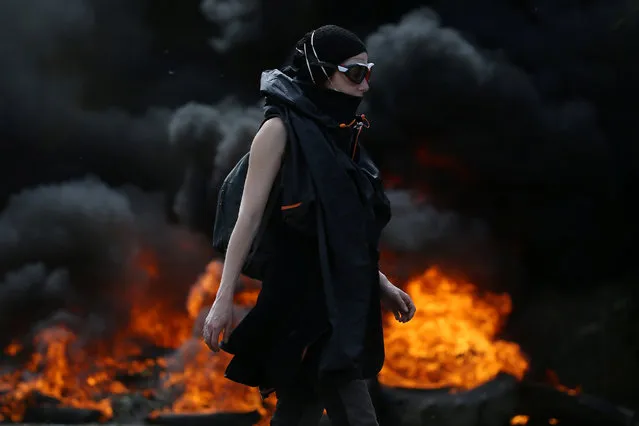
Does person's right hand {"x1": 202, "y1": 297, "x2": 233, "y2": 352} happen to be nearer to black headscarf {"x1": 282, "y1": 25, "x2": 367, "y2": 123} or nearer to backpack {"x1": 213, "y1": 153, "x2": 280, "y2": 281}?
backpack {"x1": 213, "y1": 153, "x2": 280, "y2": 281}

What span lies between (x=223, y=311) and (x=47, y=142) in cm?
585

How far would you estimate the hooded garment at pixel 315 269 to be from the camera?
8.57 ft

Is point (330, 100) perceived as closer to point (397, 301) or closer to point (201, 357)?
point (397, 301)

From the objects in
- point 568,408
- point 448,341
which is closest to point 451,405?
point 448,341

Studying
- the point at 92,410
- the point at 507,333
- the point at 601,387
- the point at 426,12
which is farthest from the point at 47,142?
the point at 601,387

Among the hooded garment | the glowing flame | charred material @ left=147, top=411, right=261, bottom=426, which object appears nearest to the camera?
the hooded garment

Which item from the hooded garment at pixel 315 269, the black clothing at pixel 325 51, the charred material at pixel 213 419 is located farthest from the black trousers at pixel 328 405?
the charred material at pixel 213 419

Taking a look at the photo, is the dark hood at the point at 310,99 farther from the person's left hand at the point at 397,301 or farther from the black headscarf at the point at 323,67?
the person's left hand at the point at 397,301

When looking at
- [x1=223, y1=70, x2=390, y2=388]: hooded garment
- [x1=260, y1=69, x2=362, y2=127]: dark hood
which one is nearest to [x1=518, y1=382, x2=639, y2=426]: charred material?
[x1=223, y1=70, x2=390, y2=388]: hooded garment

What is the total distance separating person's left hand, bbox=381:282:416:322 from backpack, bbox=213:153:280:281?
1.59 ft

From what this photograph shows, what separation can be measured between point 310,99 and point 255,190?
387mm

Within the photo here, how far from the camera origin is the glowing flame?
6965 millimetres

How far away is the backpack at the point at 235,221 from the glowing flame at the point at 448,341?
13.9 ft

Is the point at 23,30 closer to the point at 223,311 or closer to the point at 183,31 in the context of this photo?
the point at 183,31
